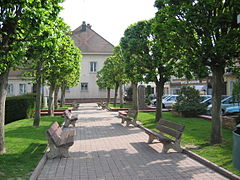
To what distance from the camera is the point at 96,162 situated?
668cm

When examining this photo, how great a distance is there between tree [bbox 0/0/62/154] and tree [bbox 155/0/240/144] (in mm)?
3760

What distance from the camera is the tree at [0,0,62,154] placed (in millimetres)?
5855

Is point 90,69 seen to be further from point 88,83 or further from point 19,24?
point 19,24

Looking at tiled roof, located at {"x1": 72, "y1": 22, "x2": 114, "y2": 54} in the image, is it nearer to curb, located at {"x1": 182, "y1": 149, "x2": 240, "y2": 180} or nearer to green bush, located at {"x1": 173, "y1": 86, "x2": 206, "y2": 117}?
green bush, located at {"x1": 173, "y1": 86, "x2": 206, "y2": 117}

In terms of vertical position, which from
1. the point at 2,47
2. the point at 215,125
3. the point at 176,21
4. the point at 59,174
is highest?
the point at 176,21

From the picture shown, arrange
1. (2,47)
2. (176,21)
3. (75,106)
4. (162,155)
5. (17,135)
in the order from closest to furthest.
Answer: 1. (2,47)
2. (162,155)
3. (176,21)
4. (17,135)
5. (75,106)

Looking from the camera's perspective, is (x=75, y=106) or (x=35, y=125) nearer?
(x=35, y=125)

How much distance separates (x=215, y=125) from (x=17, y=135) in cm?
734

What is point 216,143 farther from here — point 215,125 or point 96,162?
point 96,162

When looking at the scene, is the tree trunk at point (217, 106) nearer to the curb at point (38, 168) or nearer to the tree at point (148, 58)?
the tree at point (148, 58)

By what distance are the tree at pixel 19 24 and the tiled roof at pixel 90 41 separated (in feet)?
125

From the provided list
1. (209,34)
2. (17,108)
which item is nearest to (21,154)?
(209,34)

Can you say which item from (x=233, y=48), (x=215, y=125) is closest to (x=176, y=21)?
(x=233, y=48)

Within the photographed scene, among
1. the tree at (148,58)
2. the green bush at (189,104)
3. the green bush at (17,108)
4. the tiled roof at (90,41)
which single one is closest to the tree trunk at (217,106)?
the tree at (148,58)
